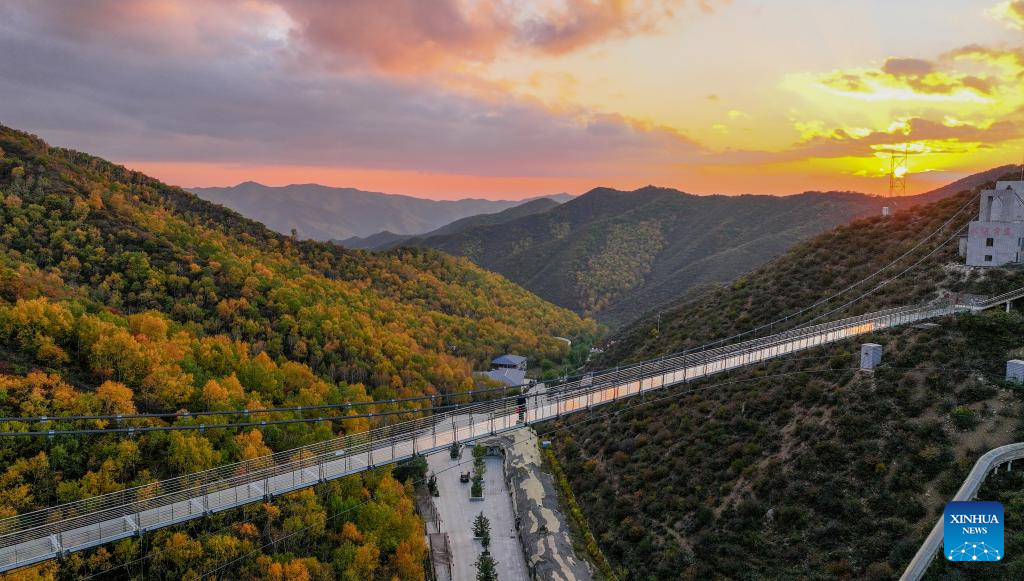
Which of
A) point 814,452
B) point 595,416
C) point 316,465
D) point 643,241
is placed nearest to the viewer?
point 316,465

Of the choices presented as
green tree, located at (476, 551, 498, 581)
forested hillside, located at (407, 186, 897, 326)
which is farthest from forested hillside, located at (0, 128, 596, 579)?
forested hillside, located at (407, 186, 897, 326)

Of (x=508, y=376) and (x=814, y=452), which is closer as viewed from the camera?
(x=814, y=452)

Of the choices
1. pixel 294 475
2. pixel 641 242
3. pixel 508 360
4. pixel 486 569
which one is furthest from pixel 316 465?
pixel 641 242

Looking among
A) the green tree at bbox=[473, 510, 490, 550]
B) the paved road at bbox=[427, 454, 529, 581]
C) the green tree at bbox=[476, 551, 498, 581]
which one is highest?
the green tree at bbox=[476, 551, 498, 581]

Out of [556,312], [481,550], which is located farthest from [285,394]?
[556,312]

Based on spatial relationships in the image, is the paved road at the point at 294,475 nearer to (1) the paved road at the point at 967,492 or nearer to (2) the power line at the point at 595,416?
(2) the power line at the point at 595,416

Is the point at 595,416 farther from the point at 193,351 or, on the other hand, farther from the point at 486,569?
the point at 193,351

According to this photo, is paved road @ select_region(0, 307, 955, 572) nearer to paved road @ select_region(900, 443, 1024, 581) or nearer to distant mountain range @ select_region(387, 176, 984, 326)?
paved road @ select_region(900, 443, 1024, 581)
